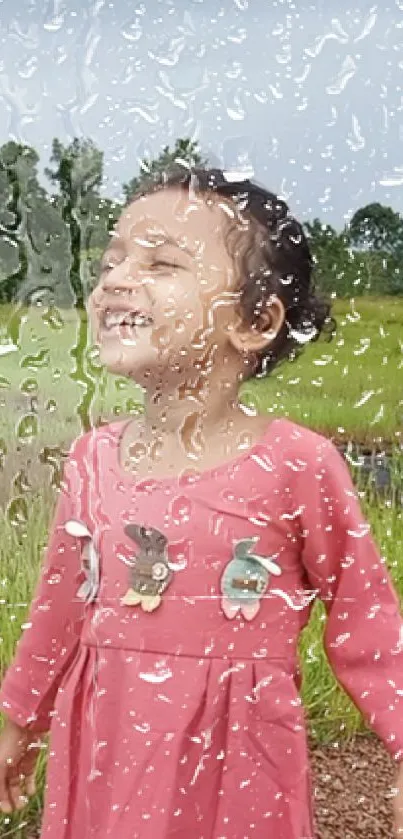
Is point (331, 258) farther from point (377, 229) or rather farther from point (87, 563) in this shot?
point (87, 563)

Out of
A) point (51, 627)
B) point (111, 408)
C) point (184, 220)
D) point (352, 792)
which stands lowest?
point (352, 792)

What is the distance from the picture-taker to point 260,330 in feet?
1.82

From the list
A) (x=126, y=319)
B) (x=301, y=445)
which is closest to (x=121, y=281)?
(x=126, y=319)

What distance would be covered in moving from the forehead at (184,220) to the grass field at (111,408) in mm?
69

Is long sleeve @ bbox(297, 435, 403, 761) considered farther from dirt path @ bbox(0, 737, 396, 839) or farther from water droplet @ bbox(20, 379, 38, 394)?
water droplet @ bbox(20, 379, 38, 394)

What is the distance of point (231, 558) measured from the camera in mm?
543

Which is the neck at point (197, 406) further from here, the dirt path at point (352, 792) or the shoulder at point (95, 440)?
the dirt path at point (352, 792)

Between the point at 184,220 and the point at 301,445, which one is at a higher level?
the point at 184,220

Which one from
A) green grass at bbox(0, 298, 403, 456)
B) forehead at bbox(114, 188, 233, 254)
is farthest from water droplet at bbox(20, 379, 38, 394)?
forehead at bbox(114, 188, 233, 254)

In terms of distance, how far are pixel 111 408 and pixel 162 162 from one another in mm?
132

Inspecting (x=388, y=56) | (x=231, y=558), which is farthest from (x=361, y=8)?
(x=231, y=558)

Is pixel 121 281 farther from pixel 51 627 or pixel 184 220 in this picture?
pixel 51 627

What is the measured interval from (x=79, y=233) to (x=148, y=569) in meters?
0.18

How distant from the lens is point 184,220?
544 mm
